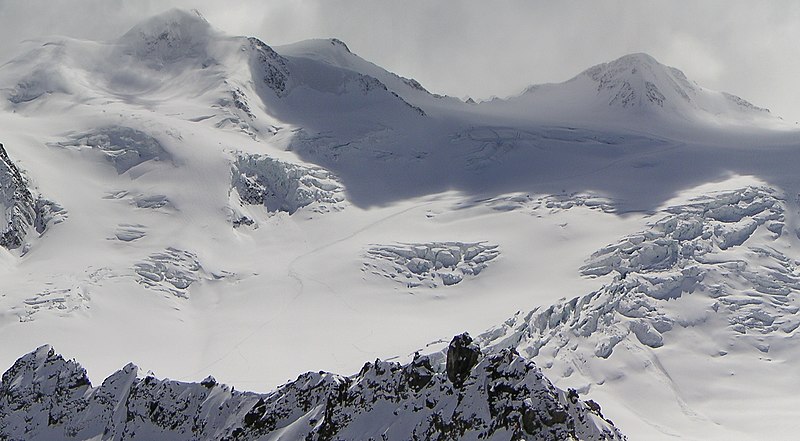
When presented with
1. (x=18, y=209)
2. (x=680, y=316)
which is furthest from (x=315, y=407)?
(x=18, y=209)

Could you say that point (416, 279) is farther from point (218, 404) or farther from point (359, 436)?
point (359, 436)

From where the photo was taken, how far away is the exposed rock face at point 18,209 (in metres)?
128

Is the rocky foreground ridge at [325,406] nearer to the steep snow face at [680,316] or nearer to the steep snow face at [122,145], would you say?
the steep snow face at [680,316]

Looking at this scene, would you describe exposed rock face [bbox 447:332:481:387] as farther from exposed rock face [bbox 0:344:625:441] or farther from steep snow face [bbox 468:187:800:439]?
steep snow face [bbox 468:187:800:439]

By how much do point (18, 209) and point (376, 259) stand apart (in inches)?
1960

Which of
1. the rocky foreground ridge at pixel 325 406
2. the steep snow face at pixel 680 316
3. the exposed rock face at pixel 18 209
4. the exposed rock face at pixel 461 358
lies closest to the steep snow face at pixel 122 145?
the exposed rock face at pixel 18 209

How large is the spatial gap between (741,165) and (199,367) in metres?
102

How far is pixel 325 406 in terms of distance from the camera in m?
59.8

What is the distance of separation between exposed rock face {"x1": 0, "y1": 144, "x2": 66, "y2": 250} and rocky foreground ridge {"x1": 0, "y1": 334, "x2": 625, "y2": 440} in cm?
5806

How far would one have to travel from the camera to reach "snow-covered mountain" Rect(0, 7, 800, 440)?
85312 millimetres

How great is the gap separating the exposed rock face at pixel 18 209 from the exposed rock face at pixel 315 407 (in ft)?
189

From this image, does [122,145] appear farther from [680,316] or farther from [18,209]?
[680,316]

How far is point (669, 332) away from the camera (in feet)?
348

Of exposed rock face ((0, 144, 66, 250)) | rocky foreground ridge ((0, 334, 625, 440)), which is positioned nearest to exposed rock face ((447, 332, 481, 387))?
rocky foreground ridge ((0, 334, 625, 440))
